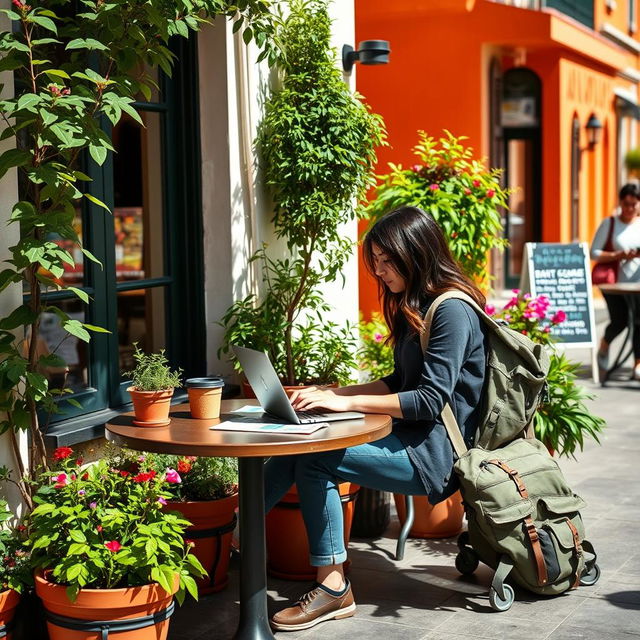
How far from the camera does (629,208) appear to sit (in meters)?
10.1

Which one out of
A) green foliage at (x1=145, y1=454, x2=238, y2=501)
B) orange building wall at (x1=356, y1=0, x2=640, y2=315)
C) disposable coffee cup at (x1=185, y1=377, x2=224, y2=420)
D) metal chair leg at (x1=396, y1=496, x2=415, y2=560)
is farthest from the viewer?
orange building wall at (x1=356, y1=0, x2=640, y2=315)

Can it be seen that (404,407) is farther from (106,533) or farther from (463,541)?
(106,533)

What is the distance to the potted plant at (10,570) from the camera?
3.66 metres

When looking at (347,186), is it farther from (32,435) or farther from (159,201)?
(32,435)

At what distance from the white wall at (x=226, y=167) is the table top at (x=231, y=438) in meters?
1.57

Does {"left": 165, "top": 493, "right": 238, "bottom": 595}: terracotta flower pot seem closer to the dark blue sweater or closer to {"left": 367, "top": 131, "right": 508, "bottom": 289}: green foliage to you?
the dark blue sweater

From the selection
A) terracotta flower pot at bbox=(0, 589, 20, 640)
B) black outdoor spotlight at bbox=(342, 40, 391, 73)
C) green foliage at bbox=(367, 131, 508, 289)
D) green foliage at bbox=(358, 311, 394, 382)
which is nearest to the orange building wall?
black outdoor spotlight at bbox=(342, 40, 391, 73)

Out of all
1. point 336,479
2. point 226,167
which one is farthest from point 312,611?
point 226,167

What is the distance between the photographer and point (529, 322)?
6.04 metres

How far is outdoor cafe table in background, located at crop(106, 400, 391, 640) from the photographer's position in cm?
355

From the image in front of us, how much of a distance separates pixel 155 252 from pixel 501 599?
8.60 ft

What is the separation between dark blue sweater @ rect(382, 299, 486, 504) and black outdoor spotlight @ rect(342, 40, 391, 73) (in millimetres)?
2452

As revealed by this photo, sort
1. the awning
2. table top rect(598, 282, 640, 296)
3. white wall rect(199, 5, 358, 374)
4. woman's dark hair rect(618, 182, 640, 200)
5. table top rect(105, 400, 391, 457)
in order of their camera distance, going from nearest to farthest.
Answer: table top rect(105, 400, 391, 457) → white wall rect(199, 5, 358, 374) → table top rect(598, 282, 640, 296) → woman's dark hair rect(618, 182, 640, 200) → the awning

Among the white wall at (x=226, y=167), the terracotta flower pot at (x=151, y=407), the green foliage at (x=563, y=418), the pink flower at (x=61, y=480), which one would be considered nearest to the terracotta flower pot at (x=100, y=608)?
the pink flower at (x=61, y=480)
